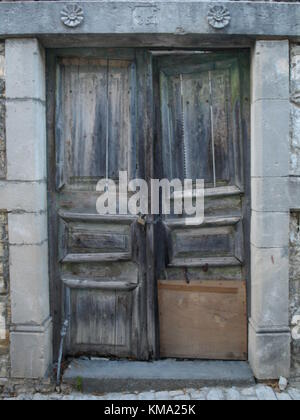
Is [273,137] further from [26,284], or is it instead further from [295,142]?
[26,284]

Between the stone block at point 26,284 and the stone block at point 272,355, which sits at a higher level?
the stone block at point 26,284

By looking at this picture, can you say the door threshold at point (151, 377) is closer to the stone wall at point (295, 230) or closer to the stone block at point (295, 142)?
the stone wall at point (295, 230)

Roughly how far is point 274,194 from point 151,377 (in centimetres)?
170

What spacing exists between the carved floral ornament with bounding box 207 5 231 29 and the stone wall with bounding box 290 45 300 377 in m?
0.56

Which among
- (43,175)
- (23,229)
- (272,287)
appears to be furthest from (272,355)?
(43,175)

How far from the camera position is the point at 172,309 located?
10.9 feet

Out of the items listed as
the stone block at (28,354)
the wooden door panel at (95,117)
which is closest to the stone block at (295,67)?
the wooden door panel at (95,117)

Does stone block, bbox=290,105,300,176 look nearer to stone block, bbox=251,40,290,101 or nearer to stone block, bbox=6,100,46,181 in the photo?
stone block, bbox=251,40,290,101

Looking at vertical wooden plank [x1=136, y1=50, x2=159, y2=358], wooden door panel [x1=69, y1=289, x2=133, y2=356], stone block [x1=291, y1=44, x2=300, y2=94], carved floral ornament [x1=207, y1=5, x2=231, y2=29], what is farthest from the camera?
wooden door panel [x1=69, y1=289, x2=133, y2=356]

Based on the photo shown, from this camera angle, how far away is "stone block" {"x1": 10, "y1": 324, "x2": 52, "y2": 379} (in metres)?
3.02

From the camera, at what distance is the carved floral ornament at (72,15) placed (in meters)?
2.85

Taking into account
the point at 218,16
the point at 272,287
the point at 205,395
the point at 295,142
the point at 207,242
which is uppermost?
the point at 218,16

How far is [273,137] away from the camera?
2.95 m

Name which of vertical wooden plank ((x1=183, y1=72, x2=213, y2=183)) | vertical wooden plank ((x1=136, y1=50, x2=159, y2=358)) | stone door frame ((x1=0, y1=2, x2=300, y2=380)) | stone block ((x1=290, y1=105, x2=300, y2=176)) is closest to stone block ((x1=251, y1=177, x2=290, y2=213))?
stone door frame ((x1=0, y1=2, x2=300, y2=380))
